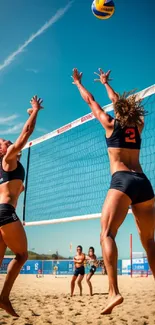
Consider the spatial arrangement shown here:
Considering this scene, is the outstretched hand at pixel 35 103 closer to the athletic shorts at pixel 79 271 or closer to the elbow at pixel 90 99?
the elbow at pixel 90 99

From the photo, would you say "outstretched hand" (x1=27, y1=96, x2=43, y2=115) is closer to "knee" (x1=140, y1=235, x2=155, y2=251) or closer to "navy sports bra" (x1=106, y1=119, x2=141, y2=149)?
"navy sports bra" (x1=106, y1=119, x2=141, y2=149)

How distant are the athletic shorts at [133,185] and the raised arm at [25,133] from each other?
54.0 inches

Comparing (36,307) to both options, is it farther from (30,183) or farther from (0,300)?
(30,183)

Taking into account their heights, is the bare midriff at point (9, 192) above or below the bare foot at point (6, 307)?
above

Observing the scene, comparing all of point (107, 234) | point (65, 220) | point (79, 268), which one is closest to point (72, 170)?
point (65, 220)

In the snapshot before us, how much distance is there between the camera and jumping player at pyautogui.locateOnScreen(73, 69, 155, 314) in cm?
335

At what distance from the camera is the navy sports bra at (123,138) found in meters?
3.72

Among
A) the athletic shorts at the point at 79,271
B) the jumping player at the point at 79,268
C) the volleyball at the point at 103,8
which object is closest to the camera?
the volleyball at the point at 103,8

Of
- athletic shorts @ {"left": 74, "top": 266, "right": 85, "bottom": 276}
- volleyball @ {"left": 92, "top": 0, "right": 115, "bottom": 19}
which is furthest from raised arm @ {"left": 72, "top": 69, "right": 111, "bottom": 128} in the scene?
athletic shorts @ {"left": 74, "top": 266, "right": 85, "bottom": 276}

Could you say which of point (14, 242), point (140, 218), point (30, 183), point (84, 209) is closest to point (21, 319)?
point (14, 242)

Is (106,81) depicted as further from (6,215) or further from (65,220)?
(65,220)

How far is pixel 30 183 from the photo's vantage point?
13523 millimetres

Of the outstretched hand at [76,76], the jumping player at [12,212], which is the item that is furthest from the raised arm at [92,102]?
the jumping player at [12,212]

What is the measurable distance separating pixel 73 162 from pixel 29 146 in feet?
6.79
